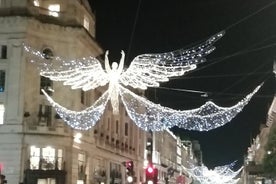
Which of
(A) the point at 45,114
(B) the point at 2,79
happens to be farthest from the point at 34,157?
(B) the point at 2,79

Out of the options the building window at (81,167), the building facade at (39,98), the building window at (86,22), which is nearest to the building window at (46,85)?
the building facade at (39,98)

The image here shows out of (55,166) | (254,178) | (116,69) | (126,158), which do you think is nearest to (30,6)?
(55,166)

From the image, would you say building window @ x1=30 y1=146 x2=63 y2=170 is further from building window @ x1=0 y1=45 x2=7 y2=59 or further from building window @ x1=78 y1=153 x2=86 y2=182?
building window @ x1=0 y1=45 x2=7 y2=59

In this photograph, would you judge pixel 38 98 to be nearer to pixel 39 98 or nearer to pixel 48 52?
pixel 39 98

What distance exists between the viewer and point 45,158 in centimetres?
5041

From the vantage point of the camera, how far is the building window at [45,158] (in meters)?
49.9

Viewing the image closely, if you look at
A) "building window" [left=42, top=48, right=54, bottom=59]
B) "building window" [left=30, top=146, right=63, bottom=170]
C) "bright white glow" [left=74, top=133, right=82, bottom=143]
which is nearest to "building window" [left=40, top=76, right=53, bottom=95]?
"building window" [left=42, top=48, right=54, bottom=59]

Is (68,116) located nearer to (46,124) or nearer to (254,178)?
(46,124)

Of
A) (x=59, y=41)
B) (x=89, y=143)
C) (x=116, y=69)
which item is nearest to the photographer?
(x=116, y=69)

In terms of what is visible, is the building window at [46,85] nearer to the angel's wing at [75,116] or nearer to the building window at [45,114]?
the angel's wing at [75,116]

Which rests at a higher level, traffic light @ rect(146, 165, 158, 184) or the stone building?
the stone building

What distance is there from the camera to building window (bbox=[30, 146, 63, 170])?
4988 centimetres

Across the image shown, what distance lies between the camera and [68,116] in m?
50.6

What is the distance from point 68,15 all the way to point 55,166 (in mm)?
14923
